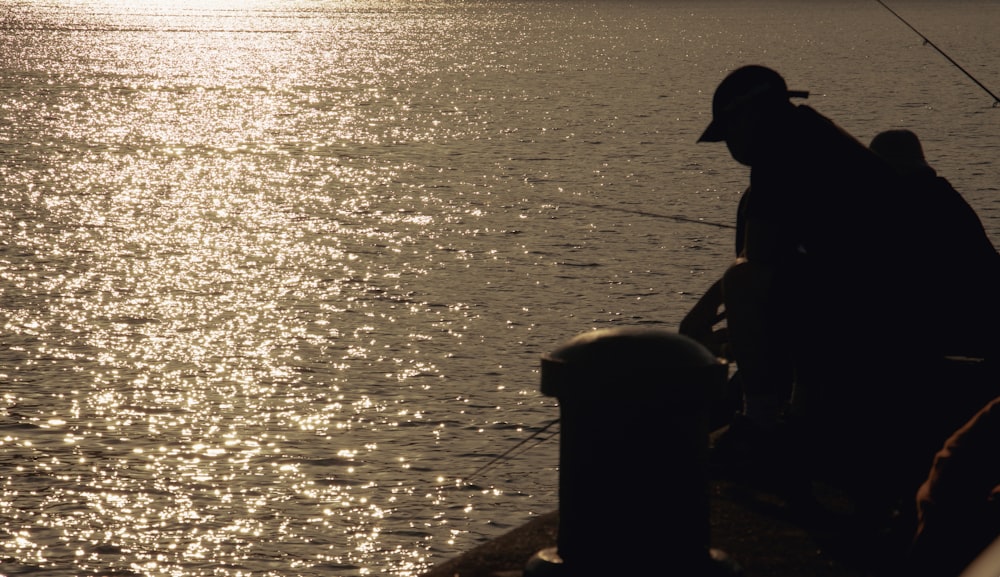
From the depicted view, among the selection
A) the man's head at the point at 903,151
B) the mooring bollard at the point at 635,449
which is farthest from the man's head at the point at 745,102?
the mooring bollard at the point at 635,449

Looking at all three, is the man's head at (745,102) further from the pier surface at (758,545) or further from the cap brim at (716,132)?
the pier surface at (758,545)

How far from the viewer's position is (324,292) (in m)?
9.79

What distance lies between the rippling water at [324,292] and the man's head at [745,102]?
4.53ft

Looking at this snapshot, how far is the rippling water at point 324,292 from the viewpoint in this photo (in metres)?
5.77

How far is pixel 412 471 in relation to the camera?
6.27m

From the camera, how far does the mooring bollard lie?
3.65 meters

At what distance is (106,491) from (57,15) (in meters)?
73.8

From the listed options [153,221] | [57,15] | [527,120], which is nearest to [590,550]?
[153,221]

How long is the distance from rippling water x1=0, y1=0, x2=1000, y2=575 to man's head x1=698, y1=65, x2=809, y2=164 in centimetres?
138

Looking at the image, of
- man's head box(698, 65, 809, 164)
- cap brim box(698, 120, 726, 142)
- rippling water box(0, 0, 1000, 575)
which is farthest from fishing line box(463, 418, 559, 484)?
man's head box(698, 65, 809, 164)

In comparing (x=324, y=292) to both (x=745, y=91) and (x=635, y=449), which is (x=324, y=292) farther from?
(x=635, y=449)

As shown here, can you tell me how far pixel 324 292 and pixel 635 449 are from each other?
246 inches

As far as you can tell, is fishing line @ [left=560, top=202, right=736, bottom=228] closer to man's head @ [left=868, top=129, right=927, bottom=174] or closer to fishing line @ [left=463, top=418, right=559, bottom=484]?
fishing line @ [left=463, top=418, right=559, bottom=484]

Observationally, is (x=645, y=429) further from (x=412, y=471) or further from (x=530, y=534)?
(x=412, y=471)
